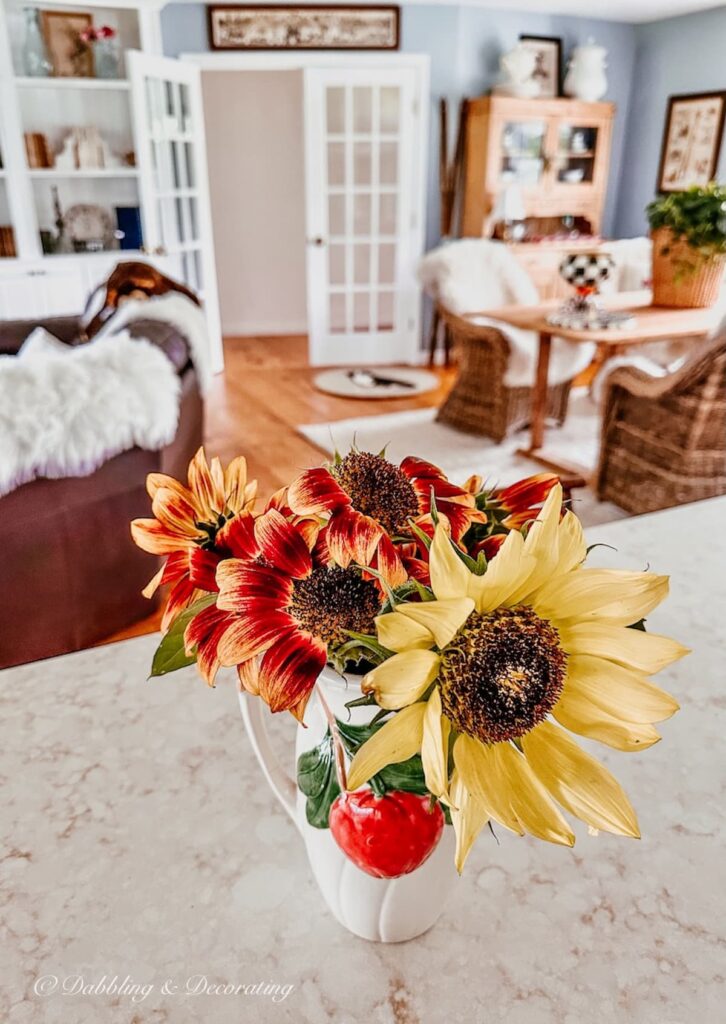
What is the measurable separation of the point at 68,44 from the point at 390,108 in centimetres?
201

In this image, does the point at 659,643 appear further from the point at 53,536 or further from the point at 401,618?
the point at 53,536

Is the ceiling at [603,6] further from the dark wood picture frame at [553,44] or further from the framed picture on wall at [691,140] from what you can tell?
the framed picture on wall at [691,140]

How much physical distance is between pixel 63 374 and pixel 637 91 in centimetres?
580

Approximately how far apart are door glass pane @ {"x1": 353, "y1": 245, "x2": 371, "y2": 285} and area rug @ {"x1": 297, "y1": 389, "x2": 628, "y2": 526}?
1.47 m

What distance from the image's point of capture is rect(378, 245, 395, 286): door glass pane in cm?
551

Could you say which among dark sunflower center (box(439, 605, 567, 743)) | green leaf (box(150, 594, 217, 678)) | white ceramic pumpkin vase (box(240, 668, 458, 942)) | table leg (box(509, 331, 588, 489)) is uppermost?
dark sunflower center (box(439, 605, 567, 743))

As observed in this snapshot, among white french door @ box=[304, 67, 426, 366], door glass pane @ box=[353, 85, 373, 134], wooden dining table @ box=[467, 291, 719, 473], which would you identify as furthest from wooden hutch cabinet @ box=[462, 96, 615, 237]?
wooden dining table @ box=[467, 291, 719, 473]

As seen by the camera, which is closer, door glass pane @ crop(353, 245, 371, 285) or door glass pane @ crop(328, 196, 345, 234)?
door glass pane @ crop(328, 196, 345, 234)

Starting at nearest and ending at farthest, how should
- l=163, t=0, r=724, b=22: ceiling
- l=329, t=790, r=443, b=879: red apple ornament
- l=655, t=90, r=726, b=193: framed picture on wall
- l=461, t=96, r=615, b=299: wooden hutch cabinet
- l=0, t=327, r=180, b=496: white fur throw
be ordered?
l=329, t=790, r=443, b=879: red apple ornament
l=0, t=327, r=180, b=496: white fur throw
l=163, t=0, r=724, b=22: ceiling
l=461, t=96, r=615, b=299: wooden hutch cabinet
l=655, t=90, r=726, b=193: framed picture on wall

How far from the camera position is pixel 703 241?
360 centimetres

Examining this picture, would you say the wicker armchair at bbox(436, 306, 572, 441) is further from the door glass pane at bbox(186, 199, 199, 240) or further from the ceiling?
the ceiling

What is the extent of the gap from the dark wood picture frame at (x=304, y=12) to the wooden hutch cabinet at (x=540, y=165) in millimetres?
720

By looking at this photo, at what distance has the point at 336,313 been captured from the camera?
222 inches

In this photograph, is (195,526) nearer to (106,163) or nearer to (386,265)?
(106,163)
